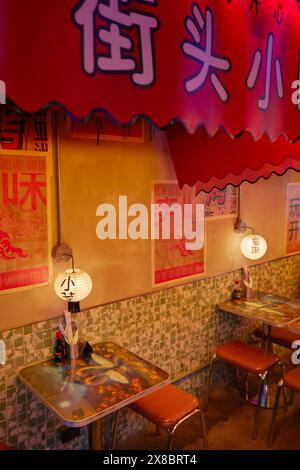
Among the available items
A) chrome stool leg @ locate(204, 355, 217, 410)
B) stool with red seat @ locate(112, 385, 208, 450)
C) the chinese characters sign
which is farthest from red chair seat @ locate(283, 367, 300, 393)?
the chinese characters sign

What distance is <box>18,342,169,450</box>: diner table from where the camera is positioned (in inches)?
93.4

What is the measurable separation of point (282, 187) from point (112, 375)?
365 cm

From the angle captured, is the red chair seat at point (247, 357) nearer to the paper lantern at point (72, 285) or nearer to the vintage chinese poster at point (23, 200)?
the paper lantern at point (72, 285)

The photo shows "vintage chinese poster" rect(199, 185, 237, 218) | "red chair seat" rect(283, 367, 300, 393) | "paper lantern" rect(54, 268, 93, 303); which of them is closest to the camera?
"paper lantern" rect(54, 268, 93, 303)

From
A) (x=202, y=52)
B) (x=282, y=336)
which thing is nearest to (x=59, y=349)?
(x=202, y=52)

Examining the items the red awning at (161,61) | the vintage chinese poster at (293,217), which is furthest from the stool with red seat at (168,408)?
the vintage chinese poster at (293,217)

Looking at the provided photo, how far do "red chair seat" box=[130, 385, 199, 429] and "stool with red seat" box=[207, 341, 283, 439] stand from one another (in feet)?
3.06

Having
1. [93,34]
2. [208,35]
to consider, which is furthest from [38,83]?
[208,35]

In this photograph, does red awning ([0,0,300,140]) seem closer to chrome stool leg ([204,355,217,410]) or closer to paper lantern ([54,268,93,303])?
paper lantern ([54,268,93,303])

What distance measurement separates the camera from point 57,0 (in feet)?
5.24

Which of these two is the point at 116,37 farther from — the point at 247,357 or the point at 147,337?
the point at 247,357

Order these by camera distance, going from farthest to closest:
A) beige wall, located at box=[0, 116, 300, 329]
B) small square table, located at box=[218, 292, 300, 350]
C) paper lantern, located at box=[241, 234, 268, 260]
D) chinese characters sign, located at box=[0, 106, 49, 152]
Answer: paper lantern, located at box=[241, 234, 268, 260] → small square table, located at box=[218, 292, 300, 350] → beige wall, located at box=[0, 116, 300, 329] → chinese characters sign, located at box=[0, 106, 49, 152]
